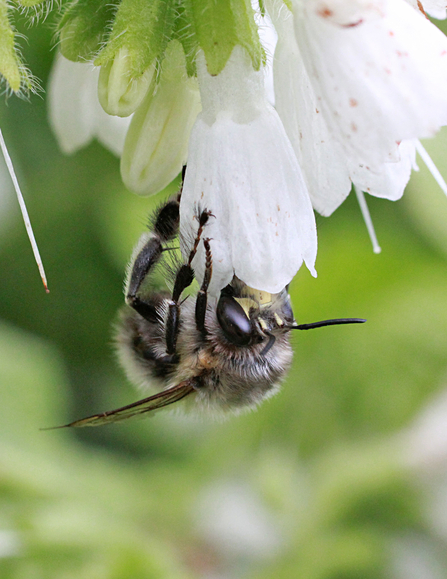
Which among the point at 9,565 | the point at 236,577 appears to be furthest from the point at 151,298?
the point at 236,577

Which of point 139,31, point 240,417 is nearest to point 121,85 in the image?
point 139,31

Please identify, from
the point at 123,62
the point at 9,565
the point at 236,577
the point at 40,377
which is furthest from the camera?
the point at 40,377

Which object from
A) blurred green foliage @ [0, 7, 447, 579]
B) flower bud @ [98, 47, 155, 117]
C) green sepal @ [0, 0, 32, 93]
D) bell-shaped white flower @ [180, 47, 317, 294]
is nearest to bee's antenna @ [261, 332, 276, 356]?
bell-shaped white flower @ [180, 47, 317, 294]

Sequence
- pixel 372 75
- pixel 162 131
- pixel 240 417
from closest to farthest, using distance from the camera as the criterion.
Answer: pixel 372 75
pixel 162 131
pixel 240 417

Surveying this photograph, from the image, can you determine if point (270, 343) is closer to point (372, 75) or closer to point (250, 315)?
point (250, 315)

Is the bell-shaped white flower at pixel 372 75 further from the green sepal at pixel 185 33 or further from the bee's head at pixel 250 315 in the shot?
the bee's head at pixel 250 315

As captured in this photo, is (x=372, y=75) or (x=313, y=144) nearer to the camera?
(x=372, y=75)

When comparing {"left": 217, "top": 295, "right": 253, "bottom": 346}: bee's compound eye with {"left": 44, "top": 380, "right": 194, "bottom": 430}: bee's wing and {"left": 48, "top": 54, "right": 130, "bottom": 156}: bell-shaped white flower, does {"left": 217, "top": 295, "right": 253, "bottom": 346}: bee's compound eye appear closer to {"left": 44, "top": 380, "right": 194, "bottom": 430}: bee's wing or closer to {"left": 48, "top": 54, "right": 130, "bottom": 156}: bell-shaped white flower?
{"left": 44, "top": 380, "right": 194, "bottom": 430}: bee's wing

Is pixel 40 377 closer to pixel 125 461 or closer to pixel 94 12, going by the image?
pixel 125 461

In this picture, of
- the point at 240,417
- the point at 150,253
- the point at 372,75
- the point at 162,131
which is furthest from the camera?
the point at 240,417
